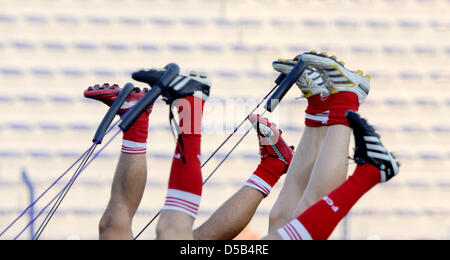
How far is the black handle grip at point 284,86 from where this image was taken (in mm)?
2238

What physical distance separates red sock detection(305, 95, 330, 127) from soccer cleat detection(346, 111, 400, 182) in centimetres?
53

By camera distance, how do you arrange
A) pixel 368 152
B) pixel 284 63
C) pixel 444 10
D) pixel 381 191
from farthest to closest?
pixel 444 10
pixel 381 191
pixel 284 63
pixel 368 152

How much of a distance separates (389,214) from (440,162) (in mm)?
1118

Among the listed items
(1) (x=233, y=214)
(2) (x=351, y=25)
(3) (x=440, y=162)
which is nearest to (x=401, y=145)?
(3) (x=440, y=162)

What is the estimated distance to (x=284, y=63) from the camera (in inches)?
100

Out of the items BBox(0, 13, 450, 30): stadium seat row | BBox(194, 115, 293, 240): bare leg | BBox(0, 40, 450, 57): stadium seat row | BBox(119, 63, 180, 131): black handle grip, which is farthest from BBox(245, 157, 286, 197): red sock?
BBox(0, 13, 450, 30): stadium seat row

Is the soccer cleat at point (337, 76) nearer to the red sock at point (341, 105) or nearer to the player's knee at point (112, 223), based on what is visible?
the red sock at point (341, 105)

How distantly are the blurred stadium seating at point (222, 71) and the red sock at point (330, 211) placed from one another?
5.01 m

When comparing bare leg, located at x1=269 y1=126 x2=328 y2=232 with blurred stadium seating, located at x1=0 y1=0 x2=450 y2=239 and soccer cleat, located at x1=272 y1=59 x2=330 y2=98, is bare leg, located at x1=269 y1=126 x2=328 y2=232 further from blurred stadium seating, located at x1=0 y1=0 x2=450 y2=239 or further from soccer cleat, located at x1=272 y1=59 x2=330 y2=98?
blurred stadium seating, located at x1=0 y1=0 x2=450 y2=239

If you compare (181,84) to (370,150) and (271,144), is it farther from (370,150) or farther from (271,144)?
(271,144)

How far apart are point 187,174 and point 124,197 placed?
66 centimetres

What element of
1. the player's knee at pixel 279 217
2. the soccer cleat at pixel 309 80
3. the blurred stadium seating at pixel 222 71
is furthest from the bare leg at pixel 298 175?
the blurred stadium seating at pixel 222 71

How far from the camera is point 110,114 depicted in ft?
7.98
